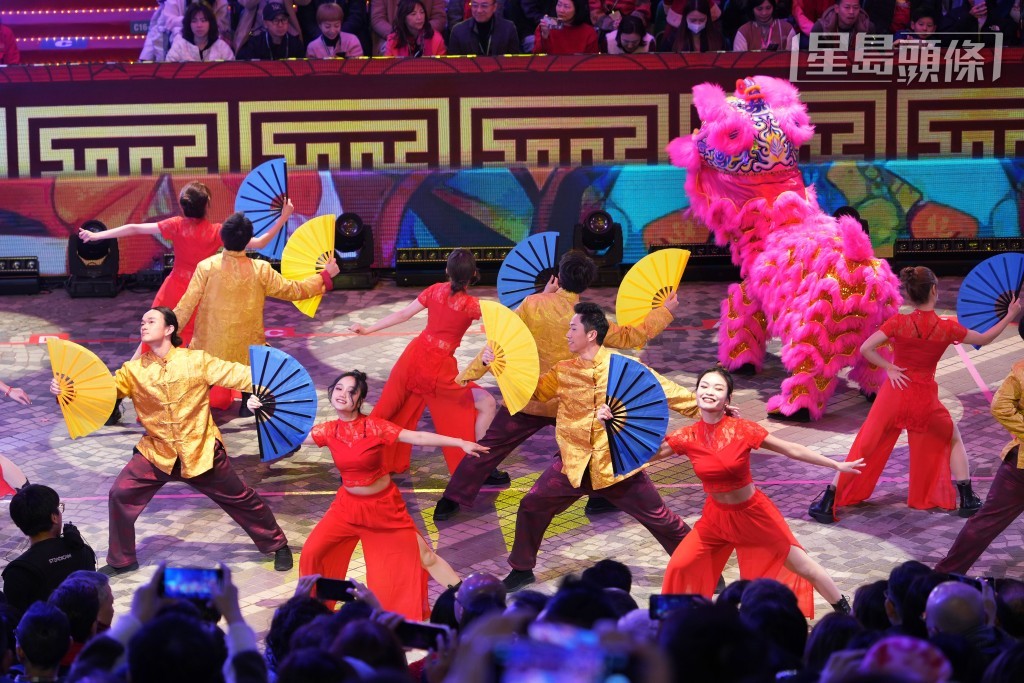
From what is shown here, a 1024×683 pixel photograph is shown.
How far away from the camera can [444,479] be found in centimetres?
848

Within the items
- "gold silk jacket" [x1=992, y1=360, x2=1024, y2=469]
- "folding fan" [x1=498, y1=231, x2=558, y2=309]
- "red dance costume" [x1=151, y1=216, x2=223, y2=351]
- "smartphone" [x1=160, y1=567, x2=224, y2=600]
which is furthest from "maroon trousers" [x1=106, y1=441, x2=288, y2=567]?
"gold silk jacket" [x1=992, y1=360, x2=1024, y2=469]

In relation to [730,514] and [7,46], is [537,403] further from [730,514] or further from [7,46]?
[7,46]

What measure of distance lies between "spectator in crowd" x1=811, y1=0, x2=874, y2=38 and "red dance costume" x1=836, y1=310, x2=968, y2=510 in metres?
5.36

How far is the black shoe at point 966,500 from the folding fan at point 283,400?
3.40 m

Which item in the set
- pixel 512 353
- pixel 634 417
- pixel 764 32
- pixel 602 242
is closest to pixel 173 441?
pixel 512 353

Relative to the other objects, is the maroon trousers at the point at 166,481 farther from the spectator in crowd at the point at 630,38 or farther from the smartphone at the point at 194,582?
the spectator in crowd at the point at 630,38

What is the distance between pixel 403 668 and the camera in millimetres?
→ 4219

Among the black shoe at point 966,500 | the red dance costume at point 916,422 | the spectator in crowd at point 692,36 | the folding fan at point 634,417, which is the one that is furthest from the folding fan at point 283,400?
the spectator in crowd at point 692,36

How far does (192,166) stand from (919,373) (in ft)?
22.5

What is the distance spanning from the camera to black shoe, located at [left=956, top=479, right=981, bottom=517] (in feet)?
25.3

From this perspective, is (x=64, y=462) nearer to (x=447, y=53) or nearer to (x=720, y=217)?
(x=720, y=217)

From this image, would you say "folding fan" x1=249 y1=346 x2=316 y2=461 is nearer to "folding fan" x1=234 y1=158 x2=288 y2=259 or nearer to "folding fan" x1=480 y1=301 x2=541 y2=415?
"folding fan" x1=480 y1=301 x2=541 y2=415

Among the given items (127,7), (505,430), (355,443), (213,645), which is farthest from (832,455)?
(127,7)

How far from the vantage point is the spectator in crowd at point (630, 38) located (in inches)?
485
